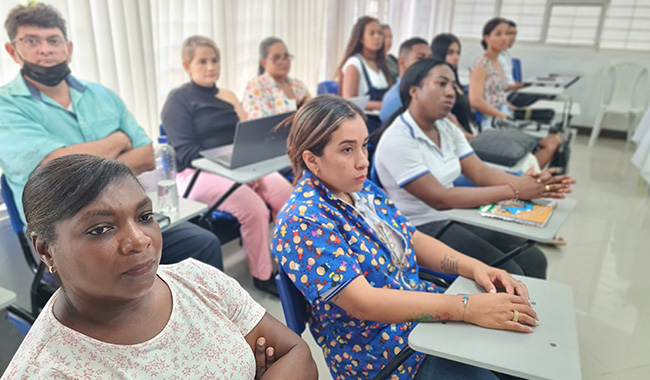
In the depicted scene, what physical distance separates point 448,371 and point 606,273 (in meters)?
2.15

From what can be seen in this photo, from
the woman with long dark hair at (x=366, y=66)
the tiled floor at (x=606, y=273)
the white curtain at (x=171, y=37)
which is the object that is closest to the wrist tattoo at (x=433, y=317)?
the tiled floor at (x=606, y=273)

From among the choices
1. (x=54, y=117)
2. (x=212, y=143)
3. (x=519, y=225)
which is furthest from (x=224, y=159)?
(x=519, y=225)

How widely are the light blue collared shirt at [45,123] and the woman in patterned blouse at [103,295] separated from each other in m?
0.99

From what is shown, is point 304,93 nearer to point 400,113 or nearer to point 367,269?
point 400,113

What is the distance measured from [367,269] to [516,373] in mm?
449

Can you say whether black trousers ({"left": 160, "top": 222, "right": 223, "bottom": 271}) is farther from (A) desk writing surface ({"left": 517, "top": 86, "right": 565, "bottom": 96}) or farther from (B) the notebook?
(A) desk writing surface ({"left": 517, "top": 86, "right": 565, "bottom": 96})

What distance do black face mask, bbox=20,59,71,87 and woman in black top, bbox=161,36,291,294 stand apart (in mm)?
754

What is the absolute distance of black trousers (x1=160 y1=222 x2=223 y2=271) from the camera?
2.02m

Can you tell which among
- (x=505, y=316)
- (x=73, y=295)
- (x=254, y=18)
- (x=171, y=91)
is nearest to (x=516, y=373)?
(x=505, y=316)

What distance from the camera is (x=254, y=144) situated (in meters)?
2.29

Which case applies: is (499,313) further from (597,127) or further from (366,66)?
(597,127)

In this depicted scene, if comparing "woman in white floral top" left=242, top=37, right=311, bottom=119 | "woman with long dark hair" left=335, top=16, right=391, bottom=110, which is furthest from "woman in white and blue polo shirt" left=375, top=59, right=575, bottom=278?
"woman with long dark hair" left=335, top=16, right=391, bottom=110

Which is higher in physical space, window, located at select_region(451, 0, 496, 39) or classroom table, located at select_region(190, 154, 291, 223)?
window, located at select_region(451, 0, 496, 39)

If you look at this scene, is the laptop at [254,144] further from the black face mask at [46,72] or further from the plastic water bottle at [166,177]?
the black face mask at [46,72]
